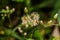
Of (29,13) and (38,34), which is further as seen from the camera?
(29,13)

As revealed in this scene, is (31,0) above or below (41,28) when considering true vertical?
above

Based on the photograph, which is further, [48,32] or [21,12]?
[21,12]

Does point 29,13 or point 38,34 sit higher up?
point 29,13

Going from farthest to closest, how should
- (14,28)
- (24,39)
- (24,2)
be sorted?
1. (24,2)
2. (14,28)
3. (24,39)

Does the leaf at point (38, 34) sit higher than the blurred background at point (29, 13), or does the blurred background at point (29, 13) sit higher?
the blurred background at point (29, 13)

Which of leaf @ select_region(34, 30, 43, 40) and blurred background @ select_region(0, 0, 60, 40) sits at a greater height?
blurred background @ select_region(0, 0, 60, 40)

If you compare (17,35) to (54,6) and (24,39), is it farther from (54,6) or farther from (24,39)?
(54,6)

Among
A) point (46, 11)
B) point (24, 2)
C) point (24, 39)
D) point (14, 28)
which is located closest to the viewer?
point (24, 39)

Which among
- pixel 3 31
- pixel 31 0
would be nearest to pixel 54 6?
pixel 31 0

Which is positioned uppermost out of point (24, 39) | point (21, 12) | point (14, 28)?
point (21, 12)
